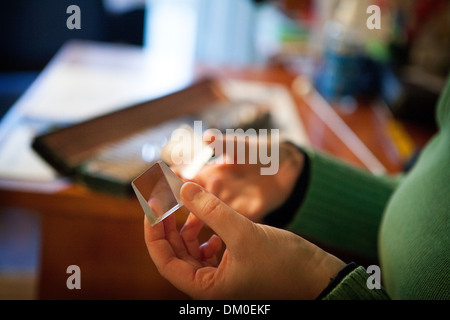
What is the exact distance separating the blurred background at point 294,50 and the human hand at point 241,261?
1.54 ft

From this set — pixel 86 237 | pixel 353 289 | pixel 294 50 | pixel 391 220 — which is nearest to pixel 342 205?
pixel 391 220

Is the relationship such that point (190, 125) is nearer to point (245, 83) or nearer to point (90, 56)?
point (245, 83)

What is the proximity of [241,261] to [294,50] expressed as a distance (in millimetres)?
1103

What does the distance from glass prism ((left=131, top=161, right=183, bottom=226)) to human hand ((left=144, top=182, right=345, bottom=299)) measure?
0.01m

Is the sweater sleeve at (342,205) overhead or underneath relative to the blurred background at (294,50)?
underneath

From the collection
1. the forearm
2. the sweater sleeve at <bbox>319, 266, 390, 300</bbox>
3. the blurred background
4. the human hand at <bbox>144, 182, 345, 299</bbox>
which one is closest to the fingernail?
the human hand at <bbox>144, 182, 345, 299</bbox>

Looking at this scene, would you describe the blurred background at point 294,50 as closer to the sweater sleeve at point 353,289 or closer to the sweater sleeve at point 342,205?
the sweater sleeve at point 342,205

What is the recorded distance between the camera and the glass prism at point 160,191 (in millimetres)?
318

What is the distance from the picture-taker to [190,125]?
737 mm

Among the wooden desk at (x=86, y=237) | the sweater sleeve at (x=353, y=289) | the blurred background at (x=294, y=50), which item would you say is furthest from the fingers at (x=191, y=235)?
the blurred background at (x=294, y=50)

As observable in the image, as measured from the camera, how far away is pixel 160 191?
0.32m

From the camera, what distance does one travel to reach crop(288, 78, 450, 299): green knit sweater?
0.39 metres
